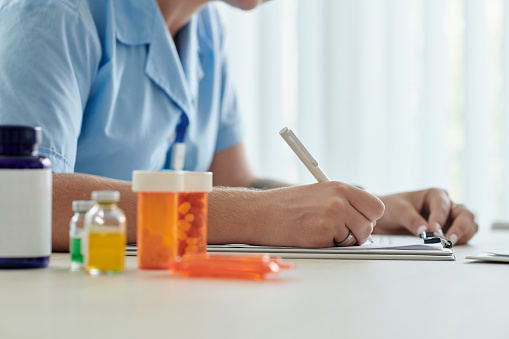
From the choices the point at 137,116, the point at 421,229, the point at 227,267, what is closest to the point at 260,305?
the point at 227,267

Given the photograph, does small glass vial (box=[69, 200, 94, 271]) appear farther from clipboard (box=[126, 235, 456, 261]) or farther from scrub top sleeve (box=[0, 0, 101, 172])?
scrub top sleeve (box=[0, 0, 101, 172])

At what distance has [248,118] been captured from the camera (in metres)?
2.52

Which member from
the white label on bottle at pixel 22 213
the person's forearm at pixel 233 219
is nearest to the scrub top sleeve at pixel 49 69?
the person's forearm at pixel 233 219

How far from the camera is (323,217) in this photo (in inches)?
30.8

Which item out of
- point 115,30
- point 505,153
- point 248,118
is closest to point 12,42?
point 115,30

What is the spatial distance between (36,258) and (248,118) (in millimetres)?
1965

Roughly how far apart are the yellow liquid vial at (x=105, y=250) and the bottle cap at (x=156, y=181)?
5cm

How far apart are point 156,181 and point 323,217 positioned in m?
0.29

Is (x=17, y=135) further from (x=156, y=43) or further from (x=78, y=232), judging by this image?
(x=156, y=43)

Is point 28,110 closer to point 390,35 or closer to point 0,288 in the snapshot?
point 0,288

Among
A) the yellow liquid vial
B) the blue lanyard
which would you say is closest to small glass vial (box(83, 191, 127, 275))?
the yellow liquid vial

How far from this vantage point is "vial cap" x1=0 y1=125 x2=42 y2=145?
56 cm

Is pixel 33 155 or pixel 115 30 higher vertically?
pixel 115 30

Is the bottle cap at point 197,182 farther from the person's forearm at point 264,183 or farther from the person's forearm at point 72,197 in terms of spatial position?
the person's forearm at point 264,183
